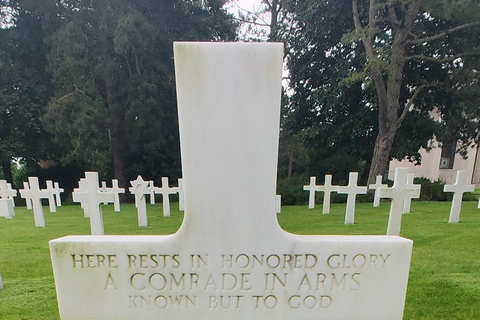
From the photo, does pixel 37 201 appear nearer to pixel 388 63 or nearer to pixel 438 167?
pixel 388 63

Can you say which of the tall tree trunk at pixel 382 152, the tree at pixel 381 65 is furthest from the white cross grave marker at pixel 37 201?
the tall tree trunk at pixel 382 152

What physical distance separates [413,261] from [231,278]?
2.78 metres

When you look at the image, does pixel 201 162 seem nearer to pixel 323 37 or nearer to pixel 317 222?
pixel 317 222

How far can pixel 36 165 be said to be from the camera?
50.9 ft

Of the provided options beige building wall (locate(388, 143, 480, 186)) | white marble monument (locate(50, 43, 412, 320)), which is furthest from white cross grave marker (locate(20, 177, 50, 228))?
beige building wall (locate(388, 143, 480, 186))

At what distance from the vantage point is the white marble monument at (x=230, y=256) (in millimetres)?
1569

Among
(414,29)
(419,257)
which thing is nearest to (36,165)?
(419,257)

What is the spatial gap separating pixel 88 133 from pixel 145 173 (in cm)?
468

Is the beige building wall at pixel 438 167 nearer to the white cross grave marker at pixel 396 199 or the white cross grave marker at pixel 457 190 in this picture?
the white cross grave marker at pixel 457 190

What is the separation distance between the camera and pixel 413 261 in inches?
132

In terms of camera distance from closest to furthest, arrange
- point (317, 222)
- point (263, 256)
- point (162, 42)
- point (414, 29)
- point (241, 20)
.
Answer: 1. point (263, 256)
2. point (317, 222)
3. point (414, 29)
4. point (162, 42)
5. point (241, 20)

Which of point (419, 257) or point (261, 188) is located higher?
point (261, 188)

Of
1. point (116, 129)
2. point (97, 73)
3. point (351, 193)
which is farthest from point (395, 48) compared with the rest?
point (116, 129)

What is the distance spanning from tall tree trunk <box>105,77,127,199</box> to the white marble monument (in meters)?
11.4
